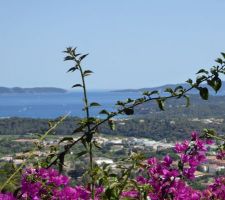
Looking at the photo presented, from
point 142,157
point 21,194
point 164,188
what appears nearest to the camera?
point 21,194

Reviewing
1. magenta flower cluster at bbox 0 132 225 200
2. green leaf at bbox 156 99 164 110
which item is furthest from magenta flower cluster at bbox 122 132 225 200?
green leaf at bbox 156 99 164 110

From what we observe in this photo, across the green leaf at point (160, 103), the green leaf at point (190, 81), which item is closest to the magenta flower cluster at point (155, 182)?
the green leaf at point (160, 103)

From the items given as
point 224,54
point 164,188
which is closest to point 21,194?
point 164,188

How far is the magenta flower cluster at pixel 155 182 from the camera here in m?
2.00

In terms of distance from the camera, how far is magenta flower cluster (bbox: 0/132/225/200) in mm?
2004

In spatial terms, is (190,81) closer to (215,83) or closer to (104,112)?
(215,83)

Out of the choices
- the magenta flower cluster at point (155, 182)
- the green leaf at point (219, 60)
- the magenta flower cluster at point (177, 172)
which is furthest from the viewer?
the magenta flower cluster at point (177, 172)

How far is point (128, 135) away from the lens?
3696 inches

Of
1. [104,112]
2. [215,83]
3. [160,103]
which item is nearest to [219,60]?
[215,83]

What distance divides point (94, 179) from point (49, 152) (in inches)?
11.4

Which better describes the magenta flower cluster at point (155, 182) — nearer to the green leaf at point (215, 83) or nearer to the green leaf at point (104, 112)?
the green leaf at point (104, 112)

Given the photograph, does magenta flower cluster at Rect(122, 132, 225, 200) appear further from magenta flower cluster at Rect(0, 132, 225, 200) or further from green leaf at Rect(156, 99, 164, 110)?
green leaf at Rect(156, 99, 164, 110)

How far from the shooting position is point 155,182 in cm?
241

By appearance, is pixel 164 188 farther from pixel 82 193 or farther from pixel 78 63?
pixel 78 63
